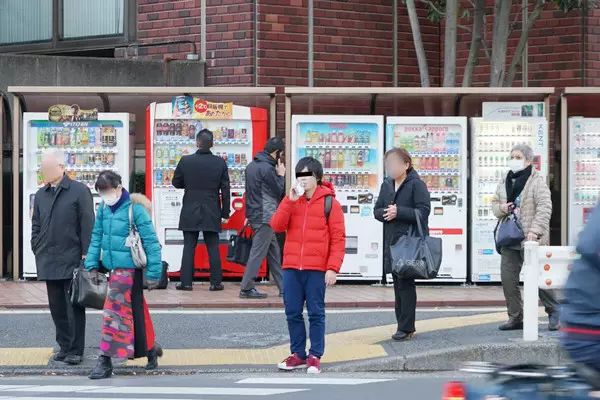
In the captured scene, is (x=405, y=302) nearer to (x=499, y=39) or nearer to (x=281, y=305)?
(x=281, y=305)

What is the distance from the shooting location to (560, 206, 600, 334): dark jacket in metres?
5.18

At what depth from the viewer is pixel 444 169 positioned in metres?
16.8

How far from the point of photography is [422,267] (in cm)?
1142

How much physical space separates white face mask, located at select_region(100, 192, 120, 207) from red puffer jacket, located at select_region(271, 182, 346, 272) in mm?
1359

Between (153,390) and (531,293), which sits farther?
(531,293)

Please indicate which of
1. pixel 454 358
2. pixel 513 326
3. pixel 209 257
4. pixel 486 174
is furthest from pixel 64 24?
pixel 454 358

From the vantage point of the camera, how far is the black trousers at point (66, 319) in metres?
11.2

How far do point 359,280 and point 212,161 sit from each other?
8.65 ft

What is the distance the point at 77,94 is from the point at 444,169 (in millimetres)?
5067

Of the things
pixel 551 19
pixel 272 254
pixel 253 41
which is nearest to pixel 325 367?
pixel 272 254

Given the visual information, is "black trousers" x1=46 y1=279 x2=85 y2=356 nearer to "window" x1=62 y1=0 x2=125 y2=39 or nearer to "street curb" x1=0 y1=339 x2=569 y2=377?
"street curb" x1=0 y1=339 x2=569 y2=377

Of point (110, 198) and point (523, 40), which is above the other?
point (523, 40)

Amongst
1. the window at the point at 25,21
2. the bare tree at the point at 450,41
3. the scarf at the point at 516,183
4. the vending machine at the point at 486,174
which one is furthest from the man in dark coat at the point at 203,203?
the window at the point at 25,21

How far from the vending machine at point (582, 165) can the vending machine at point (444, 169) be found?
1432 millimetres
